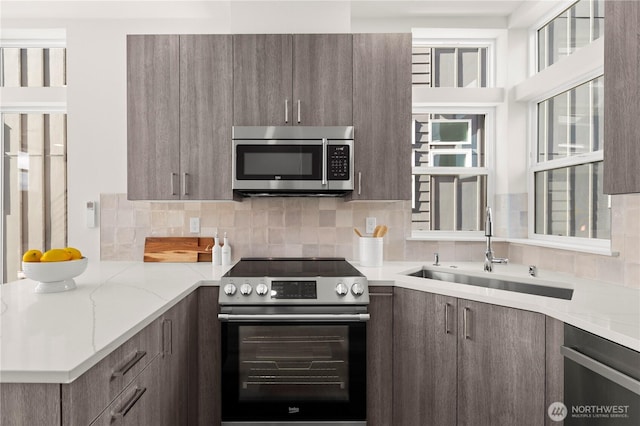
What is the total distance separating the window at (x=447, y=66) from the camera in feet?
9.87

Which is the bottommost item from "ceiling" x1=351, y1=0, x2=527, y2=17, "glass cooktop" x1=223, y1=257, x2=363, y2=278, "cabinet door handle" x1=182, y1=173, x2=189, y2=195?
"glass cooktop" x1=223, y1=257, x2=363, y2=278

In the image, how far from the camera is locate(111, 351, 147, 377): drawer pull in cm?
117

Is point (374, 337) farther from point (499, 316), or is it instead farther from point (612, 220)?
point (612, 220)

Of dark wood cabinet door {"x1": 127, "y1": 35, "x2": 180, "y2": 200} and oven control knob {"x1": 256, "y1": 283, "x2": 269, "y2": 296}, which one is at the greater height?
dark wood cabinet door {"x1": 127, "y1": 35, "x2": 180, "y2": 200}

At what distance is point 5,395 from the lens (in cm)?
91

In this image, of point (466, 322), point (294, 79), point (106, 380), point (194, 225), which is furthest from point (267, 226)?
point (106, 380)

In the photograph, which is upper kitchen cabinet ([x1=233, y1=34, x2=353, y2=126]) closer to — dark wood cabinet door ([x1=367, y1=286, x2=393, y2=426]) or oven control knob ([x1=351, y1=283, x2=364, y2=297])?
oven control knob ([x1=351, y1=283, x2=364, y2=297])

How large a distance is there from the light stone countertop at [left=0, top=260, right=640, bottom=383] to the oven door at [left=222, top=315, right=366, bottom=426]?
1.13ft

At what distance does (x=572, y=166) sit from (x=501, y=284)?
2.77 ft

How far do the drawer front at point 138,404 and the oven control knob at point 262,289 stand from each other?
24.9 inches

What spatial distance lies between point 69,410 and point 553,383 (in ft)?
5.09

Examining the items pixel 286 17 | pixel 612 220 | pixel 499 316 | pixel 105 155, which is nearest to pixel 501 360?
pixel 499 316

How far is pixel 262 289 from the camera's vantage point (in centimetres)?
208

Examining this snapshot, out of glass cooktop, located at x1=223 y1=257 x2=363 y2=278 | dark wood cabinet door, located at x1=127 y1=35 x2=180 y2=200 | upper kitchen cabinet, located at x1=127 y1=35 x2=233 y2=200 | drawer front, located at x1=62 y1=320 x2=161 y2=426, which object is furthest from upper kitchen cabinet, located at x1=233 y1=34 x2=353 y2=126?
drawer front, located at x1=62 y1=320 x2=161 y2=426
